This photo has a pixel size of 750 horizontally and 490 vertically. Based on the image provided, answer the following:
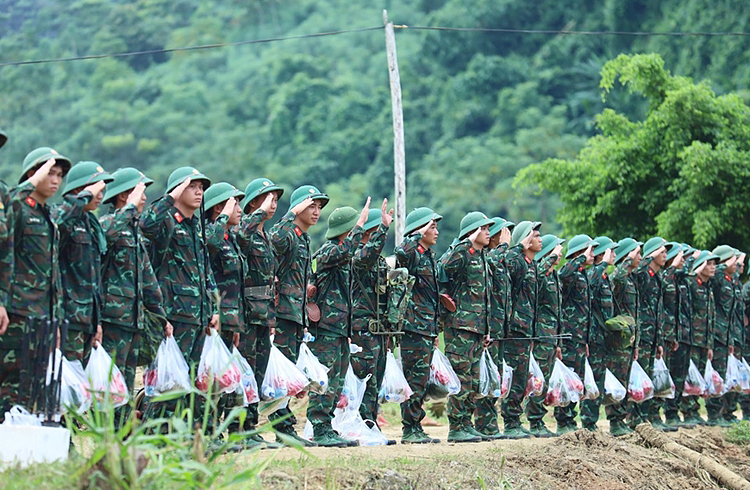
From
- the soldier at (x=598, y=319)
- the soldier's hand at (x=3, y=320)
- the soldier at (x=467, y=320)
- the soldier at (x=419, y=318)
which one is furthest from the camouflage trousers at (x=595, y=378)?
the soldier's hand at (x=3, y=320)

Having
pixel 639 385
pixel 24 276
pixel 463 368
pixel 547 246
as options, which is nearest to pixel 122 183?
pixel 24 276

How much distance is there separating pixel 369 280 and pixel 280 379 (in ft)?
5.80

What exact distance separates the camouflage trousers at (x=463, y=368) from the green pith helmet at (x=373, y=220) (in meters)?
1.50

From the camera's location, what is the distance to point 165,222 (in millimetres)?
8023

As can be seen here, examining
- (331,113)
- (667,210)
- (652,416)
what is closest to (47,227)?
(652,416)

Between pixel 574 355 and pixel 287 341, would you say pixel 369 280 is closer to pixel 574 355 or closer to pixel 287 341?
pixel 287 341

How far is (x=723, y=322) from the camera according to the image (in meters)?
14.9

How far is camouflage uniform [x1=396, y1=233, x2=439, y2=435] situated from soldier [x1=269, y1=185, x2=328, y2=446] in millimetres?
1313

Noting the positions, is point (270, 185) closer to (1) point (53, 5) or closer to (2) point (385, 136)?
(2) point (385, 136)

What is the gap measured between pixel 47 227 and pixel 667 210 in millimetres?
14070

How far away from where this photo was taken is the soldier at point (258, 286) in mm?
8820

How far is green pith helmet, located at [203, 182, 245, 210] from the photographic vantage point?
346 inches

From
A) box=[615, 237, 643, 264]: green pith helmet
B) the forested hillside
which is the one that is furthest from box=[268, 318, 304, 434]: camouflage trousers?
the forested hillside

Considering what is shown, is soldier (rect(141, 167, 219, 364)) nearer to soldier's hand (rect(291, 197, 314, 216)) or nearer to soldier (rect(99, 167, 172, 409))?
soldier (rect(99, 167, 172, 409))
